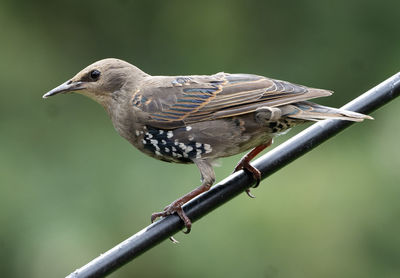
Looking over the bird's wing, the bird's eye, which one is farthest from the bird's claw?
the bird's eye

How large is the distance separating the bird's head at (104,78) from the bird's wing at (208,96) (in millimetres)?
152

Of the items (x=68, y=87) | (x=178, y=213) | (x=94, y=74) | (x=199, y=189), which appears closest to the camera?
(x=178, y=213)

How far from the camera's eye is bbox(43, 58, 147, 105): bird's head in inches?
201

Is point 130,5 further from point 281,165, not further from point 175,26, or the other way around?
point 281,165

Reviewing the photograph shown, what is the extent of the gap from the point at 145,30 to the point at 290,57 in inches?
50.2

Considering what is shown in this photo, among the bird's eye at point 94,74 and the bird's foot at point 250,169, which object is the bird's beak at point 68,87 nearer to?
the bird's eye at point 94,74

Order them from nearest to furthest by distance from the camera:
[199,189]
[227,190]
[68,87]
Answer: [227,190], [199,189], [68,87]

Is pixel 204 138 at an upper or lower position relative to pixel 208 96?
lower

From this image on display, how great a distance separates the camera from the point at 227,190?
4031mm

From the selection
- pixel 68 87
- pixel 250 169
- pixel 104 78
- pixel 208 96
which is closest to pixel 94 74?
pixel 104 78

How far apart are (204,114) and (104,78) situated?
2.43 ft

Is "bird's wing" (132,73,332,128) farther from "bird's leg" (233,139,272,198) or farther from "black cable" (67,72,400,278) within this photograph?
"black cable" (67,72,400,278)

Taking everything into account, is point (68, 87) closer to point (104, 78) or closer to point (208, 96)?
point (104, 78)

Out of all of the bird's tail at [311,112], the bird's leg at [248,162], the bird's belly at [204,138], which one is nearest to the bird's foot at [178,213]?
the bird's belly at [204,138]
